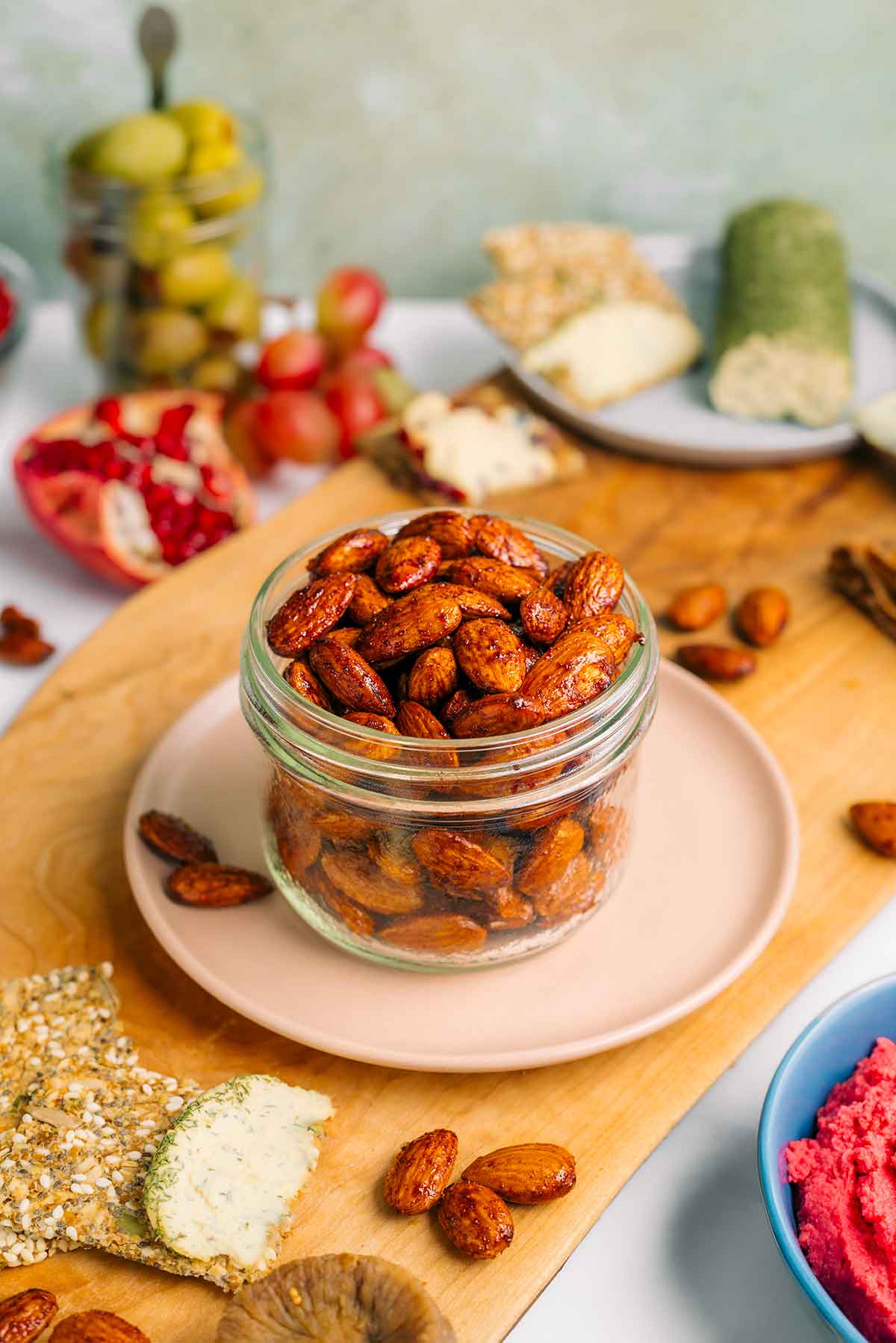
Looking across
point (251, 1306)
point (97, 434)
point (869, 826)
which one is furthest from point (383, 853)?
point (97, 434)

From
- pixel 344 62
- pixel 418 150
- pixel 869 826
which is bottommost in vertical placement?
pixel 869 826

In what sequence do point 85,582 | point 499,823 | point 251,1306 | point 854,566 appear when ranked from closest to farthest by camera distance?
point 251,1306 → point 499,823 → point 854,566 → point 85,582

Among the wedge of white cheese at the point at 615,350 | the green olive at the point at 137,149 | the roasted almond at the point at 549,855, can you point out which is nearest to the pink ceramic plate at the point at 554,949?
the roasted almond at the point at 549,855

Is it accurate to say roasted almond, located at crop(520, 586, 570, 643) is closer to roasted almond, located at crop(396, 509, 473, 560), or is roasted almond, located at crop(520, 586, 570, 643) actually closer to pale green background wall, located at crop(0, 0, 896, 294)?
roasted almond, located at crop(396, 509, 473, 560)

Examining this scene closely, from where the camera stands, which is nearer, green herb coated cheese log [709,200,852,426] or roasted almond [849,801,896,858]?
roasted almond [849,801,896,858]

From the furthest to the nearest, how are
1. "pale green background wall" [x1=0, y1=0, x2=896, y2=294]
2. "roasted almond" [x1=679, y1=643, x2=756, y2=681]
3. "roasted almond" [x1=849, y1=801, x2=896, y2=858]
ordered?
1. "pale green background wall" [x1=0, y1=0, x2=896, y2=294]
2. "roasted almond" [x1=679, y1=643, x2=756, y2=681]
3. "roasted almond" [x1=849, y1=801, x2=896, y2=858]

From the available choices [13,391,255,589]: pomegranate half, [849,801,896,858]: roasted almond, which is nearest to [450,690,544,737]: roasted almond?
[849,801,896,858]: roasted almond

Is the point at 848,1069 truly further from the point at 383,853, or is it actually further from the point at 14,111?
the point at 14,111
